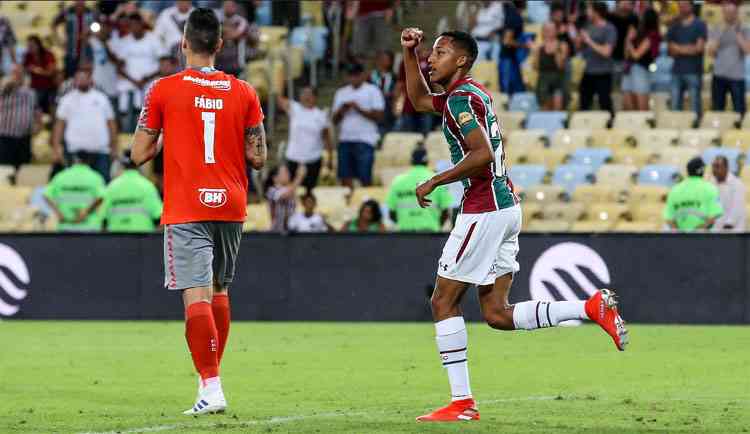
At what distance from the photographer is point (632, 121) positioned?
851 inches

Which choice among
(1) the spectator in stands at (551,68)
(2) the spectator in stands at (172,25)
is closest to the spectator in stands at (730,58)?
(1) the spectator in stands at (551,68)

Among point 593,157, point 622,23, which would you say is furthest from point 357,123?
point 622,23

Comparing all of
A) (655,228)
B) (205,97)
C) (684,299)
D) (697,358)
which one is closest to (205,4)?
(655,228)

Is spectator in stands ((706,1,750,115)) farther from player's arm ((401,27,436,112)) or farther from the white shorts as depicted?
the white shorts

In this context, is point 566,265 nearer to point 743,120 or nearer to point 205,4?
point 743,120

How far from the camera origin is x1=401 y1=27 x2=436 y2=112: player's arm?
9219 mm

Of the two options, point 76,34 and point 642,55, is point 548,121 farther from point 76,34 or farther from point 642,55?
point 76,34

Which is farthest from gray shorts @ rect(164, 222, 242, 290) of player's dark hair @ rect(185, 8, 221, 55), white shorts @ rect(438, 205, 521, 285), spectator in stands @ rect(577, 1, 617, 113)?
spectator in stands @ rect(577, 1, 617, 113)

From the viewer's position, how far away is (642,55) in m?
21.4

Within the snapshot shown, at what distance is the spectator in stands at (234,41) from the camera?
877 inches

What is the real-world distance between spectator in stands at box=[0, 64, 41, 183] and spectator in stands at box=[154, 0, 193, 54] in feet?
6.53

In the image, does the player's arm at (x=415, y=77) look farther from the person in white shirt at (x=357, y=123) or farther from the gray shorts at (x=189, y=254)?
the person in white shirt at (x=357, y=123)

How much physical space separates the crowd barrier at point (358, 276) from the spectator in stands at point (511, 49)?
4.77 metres

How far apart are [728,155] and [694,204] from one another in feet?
8.40
